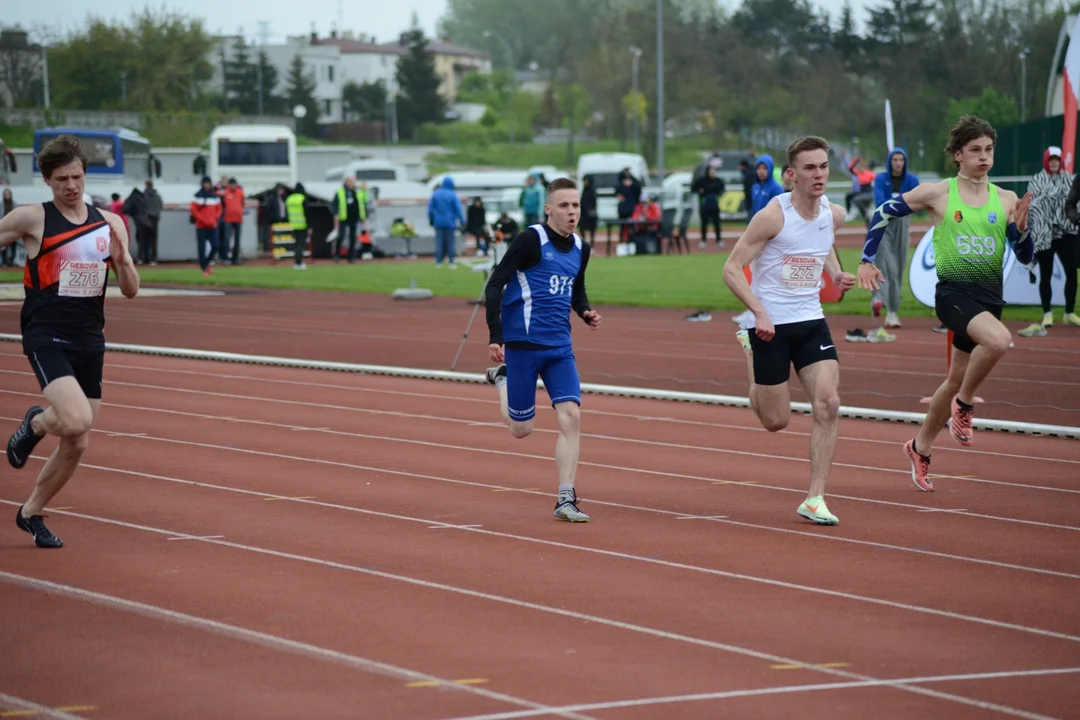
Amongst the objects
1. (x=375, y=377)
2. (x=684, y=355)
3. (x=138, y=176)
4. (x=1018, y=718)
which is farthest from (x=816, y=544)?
(x=138, y=176)

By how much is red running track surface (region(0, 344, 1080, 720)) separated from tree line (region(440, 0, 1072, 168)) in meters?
62.3

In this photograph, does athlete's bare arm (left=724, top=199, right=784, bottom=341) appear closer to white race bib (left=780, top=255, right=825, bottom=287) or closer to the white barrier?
white race bib (left=780, top=255, right=825, bottom=287)

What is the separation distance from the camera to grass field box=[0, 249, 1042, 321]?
22625 millimetres

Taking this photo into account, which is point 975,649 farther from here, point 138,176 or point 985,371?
point 138,176

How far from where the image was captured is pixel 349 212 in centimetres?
3566

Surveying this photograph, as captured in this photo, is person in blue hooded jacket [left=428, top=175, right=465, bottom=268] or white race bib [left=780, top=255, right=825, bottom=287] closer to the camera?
white race bib [left=780, top=255, right=825, bottom=287]

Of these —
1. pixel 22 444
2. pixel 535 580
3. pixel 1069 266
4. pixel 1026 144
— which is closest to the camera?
pixel 535 580

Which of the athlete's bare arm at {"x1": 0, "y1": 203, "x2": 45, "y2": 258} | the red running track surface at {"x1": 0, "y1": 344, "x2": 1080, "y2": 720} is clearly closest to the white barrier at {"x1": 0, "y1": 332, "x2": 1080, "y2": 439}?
the red running track surface at {"x1": 0, "y1": 344, "x2": 1080, "y2": 720}

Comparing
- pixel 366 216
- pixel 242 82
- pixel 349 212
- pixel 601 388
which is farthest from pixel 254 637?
pixel 242 82

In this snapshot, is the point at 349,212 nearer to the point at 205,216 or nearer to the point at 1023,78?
the point at 205,216

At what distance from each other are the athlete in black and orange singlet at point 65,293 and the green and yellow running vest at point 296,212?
1019 inches

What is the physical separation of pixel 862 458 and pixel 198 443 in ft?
15.3

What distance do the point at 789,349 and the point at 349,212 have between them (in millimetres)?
28035

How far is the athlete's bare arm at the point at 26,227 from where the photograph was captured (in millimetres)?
7309
